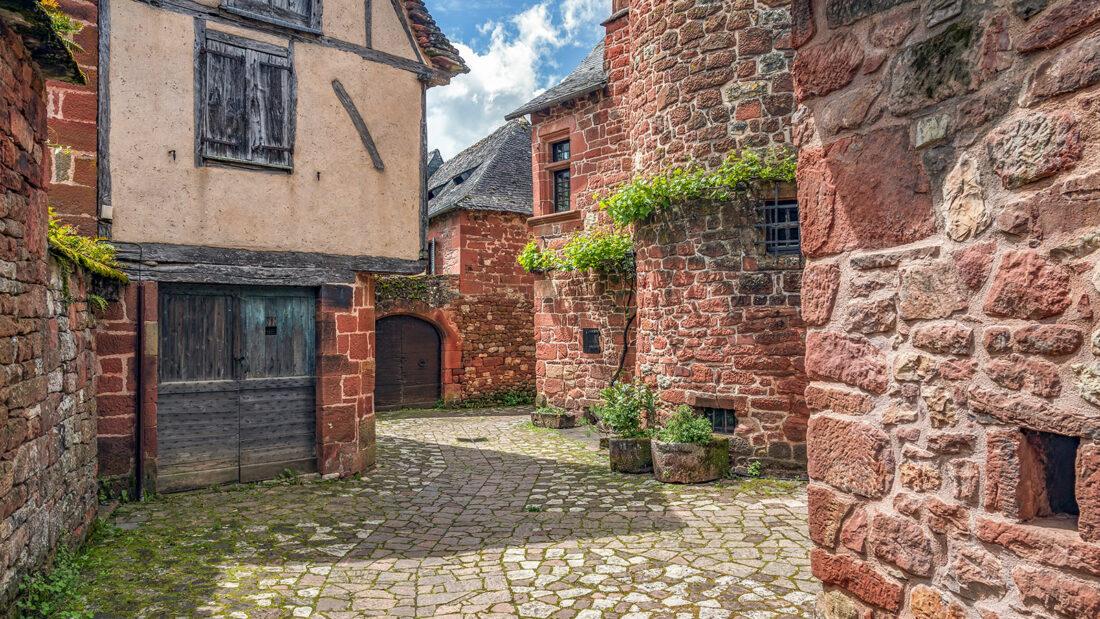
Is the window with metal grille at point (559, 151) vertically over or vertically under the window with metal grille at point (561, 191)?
over

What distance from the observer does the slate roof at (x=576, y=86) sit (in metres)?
12.0

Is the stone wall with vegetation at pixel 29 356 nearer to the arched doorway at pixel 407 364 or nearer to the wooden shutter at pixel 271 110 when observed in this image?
the wooden shutter at pixel 271 110

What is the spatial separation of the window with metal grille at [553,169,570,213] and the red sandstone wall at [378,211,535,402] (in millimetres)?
2973

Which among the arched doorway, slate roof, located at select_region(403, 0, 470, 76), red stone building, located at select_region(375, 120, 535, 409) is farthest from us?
red stone building, located at select_region(375, 120, 535, 409)

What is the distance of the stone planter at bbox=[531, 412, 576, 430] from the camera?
1188cm

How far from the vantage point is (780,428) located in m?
7.54

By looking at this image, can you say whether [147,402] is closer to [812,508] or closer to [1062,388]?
[812,508]

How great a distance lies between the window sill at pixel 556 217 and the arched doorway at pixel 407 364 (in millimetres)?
3842

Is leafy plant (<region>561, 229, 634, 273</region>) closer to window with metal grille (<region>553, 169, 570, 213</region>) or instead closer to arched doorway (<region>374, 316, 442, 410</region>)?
window with metal grille (<region>553, 169, 570, 213</region>)

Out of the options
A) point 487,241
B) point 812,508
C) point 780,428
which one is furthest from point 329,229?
point 487,241

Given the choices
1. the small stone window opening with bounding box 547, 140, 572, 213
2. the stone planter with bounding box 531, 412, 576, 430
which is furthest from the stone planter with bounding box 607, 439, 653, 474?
the small stone window opening with bounding box 547, 140, 572, 213

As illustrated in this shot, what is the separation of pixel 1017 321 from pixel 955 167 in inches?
20.6

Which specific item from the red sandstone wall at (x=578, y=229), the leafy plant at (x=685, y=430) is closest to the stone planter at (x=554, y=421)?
the red sandstone wall at (x=578, y=229)

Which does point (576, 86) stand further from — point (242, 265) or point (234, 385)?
point (234, 385)
